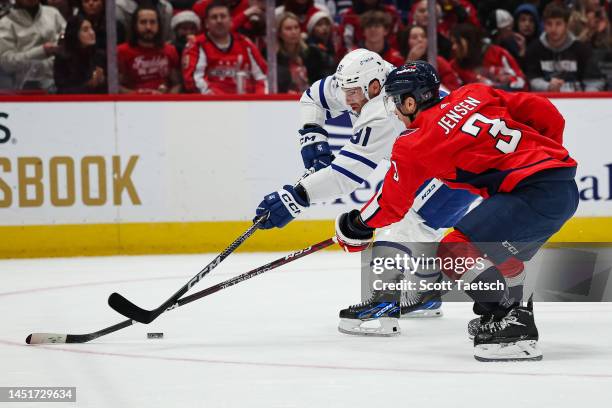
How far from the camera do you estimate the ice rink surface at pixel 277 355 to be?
10.0 ft

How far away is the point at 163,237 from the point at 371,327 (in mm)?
2955

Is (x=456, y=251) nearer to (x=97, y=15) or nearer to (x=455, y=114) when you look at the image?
(x=455, y=114)

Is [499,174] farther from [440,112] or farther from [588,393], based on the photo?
[588,393]

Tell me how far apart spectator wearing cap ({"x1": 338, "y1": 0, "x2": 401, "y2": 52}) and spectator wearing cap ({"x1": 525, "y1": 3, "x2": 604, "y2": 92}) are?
92 cm

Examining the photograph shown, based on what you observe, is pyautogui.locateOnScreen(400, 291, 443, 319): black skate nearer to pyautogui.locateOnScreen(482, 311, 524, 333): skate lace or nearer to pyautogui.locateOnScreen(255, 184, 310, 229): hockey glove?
pyautogui.locateOnScreen(255, 184, 310, 229): hockey glove

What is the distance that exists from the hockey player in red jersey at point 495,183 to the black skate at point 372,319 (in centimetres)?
56

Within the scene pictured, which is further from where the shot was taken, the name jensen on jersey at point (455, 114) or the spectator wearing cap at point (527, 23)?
the spectator wearing cap at point (527, 23)

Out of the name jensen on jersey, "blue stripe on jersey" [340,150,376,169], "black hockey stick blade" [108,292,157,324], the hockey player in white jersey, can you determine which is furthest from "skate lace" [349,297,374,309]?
the name jensen on jersey

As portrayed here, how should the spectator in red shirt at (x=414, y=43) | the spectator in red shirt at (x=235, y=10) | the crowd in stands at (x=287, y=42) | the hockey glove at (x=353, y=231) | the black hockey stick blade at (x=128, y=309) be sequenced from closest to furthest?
the hockey glove at (x=353, y=231) < the black hockey stick blade at (x=128, y=309) < the crowd in stands at (x=287, y=42) < the spectator in red shirt at (x=235, y=10) < the spectator in red shirt at (x=414, y=43)

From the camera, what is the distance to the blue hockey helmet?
3703 millimetres

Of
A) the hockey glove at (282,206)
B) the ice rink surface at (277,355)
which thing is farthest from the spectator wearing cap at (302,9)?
the hockey glove at (282,206)

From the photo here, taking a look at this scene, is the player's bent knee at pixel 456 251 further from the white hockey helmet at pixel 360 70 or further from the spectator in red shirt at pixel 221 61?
Answer: the spectator in red shirt at pixel 221 61

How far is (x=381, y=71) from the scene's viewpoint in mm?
4449

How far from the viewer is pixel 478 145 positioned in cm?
353
